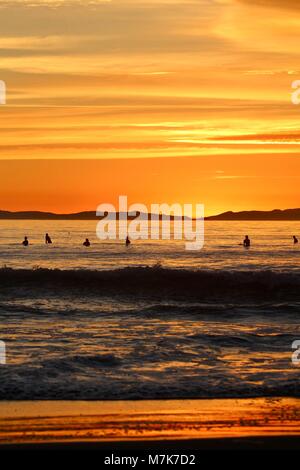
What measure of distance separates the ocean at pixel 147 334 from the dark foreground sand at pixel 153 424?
0.63m

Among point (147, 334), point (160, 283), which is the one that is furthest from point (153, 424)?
point (160, 283)

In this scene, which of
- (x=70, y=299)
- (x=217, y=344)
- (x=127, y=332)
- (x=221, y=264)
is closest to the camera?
(x=217, y=344)

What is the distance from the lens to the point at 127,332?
1928 centimetres

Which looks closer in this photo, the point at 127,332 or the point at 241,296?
the point at 127,332

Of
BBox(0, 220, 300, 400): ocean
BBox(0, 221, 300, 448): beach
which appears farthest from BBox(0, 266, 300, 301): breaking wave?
BBox(0, 221, 300, 448): beach

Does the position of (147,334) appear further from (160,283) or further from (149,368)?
(160,283)

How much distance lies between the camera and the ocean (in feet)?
41.0

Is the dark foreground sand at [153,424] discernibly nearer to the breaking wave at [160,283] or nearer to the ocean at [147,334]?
the ocean at [147,334]

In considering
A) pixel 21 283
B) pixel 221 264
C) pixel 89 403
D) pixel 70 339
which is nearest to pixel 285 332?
pixel 70 339

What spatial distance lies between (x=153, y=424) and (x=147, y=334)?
9.06m

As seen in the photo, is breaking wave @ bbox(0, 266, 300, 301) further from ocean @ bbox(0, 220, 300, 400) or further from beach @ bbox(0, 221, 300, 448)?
beach @ bbox(0, 221, 300, 448)

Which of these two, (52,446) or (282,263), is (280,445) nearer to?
(52,446)

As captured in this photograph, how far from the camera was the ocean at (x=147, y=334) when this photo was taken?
12500 mm

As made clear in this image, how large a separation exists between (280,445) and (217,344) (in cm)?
834
